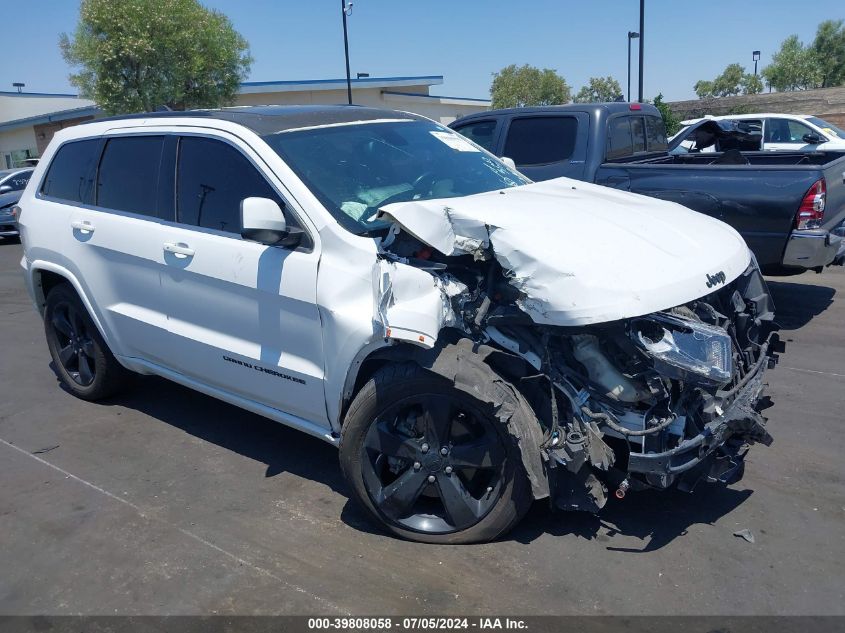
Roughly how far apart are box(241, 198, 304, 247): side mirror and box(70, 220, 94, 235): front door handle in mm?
1726

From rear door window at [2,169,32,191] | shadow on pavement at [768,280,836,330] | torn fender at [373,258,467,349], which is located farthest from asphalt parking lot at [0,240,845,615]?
rear door window at [2,169,32,191]

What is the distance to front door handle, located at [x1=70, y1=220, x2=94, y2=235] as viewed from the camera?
15.8 ft

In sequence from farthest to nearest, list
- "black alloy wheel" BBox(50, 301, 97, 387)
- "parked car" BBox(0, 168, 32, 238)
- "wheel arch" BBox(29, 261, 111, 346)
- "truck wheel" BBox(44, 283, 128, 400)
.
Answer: "parked car" BBox(0, 168, 32, 238), "black alloy wheel" BBox(50, 301, 97, 387), "truck wheel" BBox(44, 283, 128, 400), "wheel arch" BBox(29, 261, 111, 346)

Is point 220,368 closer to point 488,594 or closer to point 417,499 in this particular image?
point 417,499

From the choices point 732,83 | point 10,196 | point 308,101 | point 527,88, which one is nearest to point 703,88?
point 732,83

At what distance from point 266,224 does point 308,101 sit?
33.1 meters

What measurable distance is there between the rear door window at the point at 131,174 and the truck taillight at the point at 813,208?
506cm

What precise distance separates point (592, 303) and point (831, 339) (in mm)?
4391

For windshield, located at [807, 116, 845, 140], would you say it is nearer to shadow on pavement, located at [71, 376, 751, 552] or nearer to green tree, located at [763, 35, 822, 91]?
shadow on pavement, located at [71, 376, 751, 552]

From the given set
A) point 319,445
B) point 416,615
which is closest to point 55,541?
point 319,445

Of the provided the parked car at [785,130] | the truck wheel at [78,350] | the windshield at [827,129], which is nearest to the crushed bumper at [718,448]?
the truck wheel at [78,350]

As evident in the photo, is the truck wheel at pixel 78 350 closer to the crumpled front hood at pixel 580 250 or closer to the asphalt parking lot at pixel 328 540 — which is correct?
the asphalt parking lot at pixel 328 540

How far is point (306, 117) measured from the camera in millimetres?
4340

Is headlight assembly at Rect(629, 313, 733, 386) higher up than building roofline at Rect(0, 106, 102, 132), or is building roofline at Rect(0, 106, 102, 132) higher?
building roofline at Rect(0, 106, 102, 132)
